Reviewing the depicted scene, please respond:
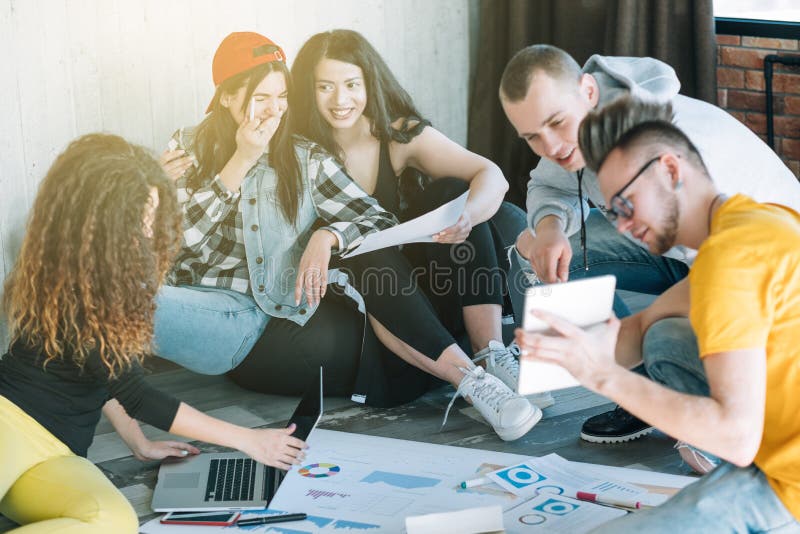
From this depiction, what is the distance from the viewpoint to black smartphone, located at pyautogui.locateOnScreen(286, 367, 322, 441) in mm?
2100

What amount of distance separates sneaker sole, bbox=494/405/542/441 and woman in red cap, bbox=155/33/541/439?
0.92ft

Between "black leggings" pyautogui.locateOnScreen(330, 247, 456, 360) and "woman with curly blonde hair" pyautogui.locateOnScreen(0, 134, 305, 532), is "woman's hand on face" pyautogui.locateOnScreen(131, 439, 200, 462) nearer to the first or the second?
"woman with curly blonde hair" pyautogui.locateOnScreen(0, 134, 305, 532)

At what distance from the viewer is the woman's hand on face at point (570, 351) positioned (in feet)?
4.34

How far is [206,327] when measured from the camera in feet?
7.77

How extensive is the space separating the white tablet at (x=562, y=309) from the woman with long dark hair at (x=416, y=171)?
3.31 feet

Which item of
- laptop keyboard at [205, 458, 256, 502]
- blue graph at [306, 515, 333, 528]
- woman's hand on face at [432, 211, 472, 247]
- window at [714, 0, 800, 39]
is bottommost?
blue graph at [306, 515, 333, 528]

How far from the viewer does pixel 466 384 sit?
2281 millimetres

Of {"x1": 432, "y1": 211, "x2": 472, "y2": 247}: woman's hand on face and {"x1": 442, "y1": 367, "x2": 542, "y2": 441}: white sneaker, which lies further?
{"x1": 432, "y1": 211, "x2": 472, "y2": 247}: woman's hand on face

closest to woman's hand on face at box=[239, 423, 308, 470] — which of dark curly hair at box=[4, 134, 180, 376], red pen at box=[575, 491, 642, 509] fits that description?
dark curly hair at box=[4, 134, 180, 376]

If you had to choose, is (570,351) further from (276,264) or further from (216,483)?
(276,264)

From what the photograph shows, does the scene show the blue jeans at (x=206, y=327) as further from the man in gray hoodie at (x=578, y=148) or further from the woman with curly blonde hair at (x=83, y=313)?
the man in gray hoodie at (x=578, y=148)

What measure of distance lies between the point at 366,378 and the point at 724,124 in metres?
0.99

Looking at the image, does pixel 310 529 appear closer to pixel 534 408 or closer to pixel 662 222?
pixel 534 408

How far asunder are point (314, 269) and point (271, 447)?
26.4 inches
